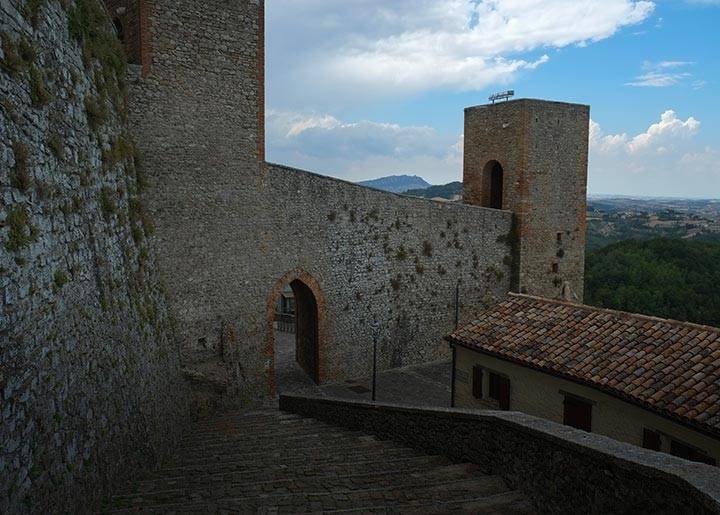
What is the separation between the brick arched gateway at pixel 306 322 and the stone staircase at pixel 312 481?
13.9ft

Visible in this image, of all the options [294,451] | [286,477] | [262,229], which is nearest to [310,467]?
[286,477]

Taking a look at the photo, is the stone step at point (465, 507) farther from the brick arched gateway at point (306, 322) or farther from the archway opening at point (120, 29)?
the archway opening at point (120, 29)

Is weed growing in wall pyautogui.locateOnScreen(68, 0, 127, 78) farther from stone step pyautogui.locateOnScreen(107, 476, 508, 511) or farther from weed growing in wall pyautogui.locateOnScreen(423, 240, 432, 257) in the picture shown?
weed growing in wall pyautogui.locateOnScreen(423, 240, 432, 257)

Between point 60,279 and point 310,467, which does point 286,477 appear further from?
point 60,279

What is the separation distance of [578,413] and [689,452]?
188cm

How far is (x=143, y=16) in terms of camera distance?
10828mm

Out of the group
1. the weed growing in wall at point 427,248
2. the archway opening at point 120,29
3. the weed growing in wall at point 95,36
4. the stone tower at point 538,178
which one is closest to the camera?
the weed growing in wall at point 95,36

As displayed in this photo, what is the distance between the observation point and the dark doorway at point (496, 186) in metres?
19.1

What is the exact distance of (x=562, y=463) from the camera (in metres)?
4.98

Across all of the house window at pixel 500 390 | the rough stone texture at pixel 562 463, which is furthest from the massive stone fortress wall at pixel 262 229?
the rough stone texture at pixel 562 463

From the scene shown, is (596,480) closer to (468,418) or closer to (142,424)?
(468,418)

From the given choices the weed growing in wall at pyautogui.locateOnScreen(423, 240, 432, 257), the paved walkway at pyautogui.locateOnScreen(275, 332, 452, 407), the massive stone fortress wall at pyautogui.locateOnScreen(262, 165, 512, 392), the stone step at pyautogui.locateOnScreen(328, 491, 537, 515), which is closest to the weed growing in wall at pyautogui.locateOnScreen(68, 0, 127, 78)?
the massive stone fortress wall at pyautogui.locateOnScreen(262, 165, 512, 392)

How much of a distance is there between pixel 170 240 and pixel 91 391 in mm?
6253

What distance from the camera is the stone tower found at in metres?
17.5
